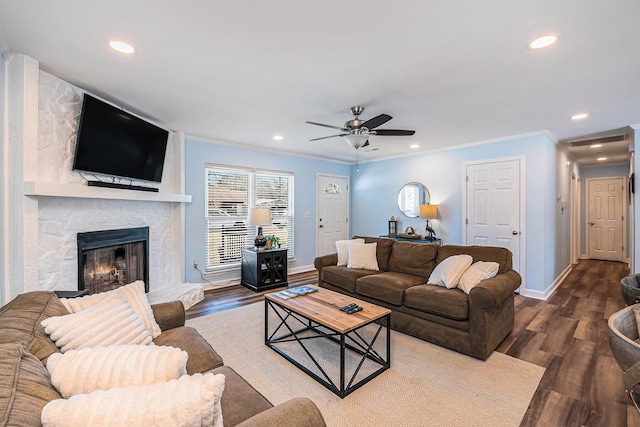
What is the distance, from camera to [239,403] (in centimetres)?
127

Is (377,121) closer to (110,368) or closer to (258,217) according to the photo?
(258,217)

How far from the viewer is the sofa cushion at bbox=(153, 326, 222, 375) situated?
161 cm

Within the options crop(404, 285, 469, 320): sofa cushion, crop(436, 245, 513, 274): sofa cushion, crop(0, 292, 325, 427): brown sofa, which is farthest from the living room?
crop(404, 285, 469, 320): sofa cushion

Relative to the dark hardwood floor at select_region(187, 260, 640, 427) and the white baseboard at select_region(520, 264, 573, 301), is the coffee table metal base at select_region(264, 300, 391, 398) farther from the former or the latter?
the white baseboard at select_region(520, 264, 573, 301)

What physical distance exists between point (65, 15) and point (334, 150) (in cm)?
424

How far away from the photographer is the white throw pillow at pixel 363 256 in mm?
3930

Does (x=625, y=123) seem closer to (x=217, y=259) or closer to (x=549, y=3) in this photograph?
(x=549, y=3)

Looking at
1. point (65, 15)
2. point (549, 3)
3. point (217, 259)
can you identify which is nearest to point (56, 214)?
point (65, 15)

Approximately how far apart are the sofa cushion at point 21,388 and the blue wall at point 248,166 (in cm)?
370

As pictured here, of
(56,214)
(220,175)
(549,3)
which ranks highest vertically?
(549,3)

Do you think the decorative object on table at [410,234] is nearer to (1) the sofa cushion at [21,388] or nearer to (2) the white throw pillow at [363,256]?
(2) the white throw pillow at [363,256]

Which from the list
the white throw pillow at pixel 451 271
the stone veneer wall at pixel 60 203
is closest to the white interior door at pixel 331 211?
the white throw pillow at pixel 451 271

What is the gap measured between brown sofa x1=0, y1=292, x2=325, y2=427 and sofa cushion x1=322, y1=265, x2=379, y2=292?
6.84ft

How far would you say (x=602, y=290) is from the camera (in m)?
4.66
